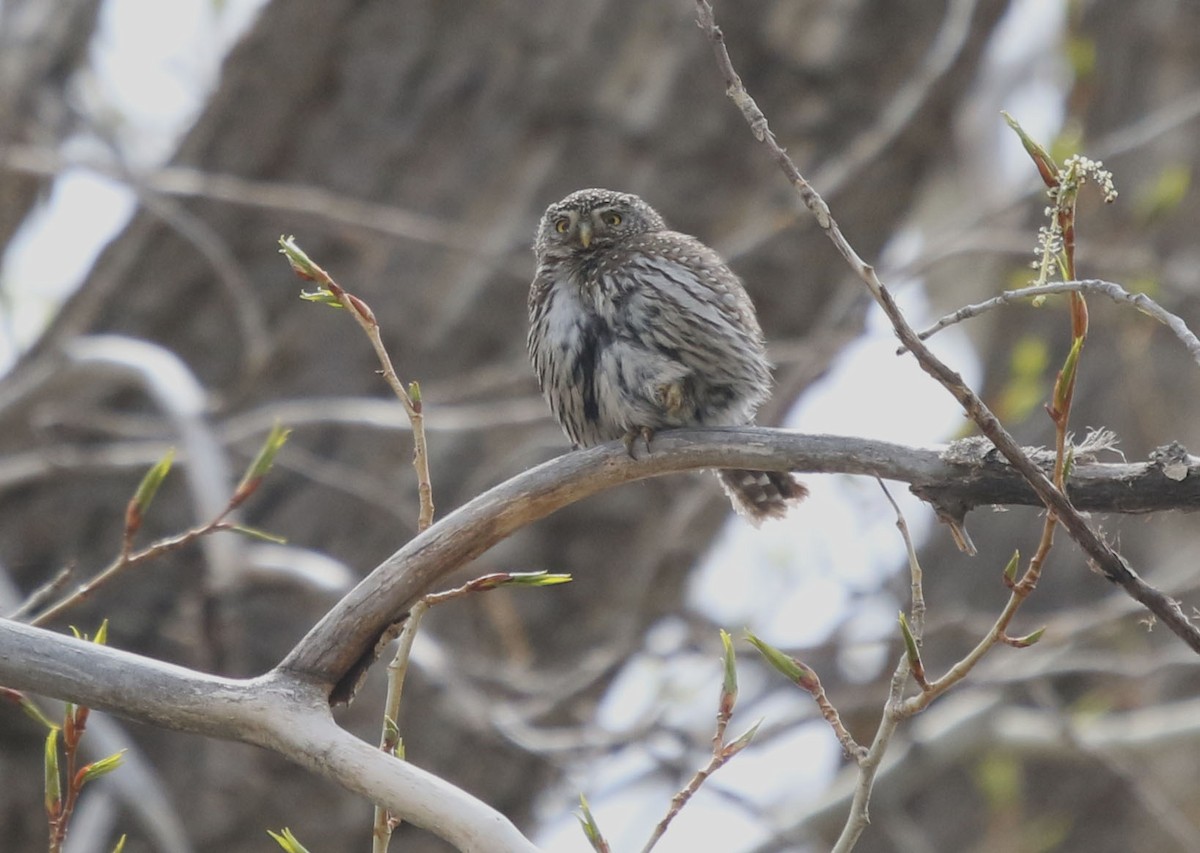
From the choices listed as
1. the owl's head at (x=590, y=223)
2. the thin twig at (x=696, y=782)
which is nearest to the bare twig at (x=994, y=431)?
the thin twig at (x=696, y=782)

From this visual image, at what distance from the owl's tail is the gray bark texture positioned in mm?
1352

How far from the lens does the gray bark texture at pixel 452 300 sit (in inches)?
231

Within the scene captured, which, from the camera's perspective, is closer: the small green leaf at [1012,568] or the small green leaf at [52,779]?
the small green leaf at [1012,568]

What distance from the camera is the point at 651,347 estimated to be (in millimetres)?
3904

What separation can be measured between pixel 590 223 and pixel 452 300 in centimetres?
197

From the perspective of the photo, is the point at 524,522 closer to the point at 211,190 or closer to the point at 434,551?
the point at 434,551

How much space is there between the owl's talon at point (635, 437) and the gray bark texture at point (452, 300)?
2.30 metres

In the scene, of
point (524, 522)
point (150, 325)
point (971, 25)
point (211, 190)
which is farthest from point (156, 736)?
point (971, 25)

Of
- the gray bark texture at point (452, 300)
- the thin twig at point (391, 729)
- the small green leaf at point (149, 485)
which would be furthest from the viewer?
the gray bark texture at point (452, 300)

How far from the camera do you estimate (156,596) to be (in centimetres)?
605

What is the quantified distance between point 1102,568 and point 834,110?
15.7 feet

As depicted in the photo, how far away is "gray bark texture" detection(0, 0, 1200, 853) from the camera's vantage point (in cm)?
588

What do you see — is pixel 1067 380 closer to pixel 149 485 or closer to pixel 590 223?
pixel 149 485

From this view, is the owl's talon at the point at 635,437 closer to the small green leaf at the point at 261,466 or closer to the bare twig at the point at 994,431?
the small green leaf at the point at 261,466
